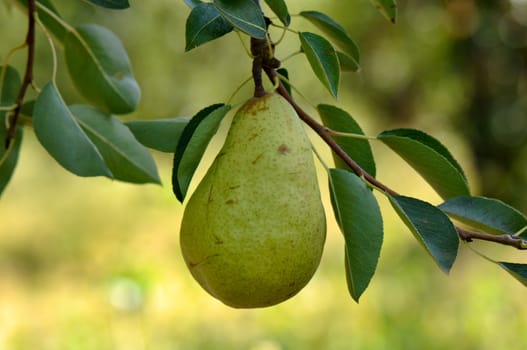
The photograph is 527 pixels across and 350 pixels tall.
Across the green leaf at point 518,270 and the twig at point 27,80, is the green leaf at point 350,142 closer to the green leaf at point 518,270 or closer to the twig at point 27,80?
the green leaf at point 518,270

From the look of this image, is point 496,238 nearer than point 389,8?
Yes

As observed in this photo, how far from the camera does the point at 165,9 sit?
3.23 metres

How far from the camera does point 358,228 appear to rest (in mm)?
512

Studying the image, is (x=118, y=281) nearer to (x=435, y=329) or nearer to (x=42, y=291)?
(x=435, y=329)

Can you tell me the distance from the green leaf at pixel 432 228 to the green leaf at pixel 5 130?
1.26 feet

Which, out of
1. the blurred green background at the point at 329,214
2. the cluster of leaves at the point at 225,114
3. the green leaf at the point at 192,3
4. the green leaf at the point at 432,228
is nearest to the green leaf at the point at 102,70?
the cluster of leaves at the point at 225,114

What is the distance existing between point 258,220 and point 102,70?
264 millimetres

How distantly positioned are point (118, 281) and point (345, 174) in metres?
1.61

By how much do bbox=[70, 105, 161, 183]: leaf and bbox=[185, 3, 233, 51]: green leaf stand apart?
18cm

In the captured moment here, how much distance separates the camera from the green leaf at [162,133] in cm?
64

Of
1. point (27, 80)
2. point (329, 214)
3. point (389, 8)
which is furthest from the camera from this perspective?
point (329, 214)

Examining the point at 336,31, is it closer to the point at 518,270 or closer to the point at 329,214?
the point at 518,270

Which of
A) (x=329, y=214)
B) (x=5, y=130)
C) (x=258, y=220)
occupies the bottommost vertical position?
(x=329, y=214)

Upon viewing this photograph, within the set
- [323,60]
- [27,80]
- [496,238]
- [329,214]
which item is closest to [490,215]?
[496,238]
